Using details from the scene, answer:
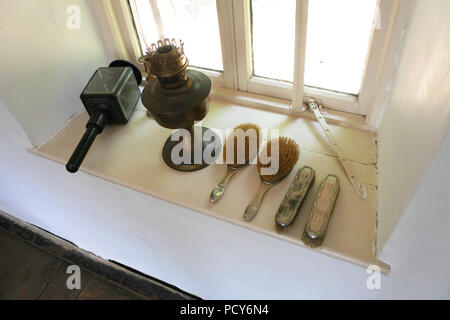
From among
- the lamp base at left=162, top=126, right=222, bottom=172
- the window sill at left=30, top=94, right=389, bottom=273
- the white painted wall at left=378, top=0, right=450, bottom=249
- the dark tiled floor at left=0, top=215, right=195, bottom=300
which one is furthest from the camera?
the dark tiled floor at left=0, top=215, right=195, bottom=300

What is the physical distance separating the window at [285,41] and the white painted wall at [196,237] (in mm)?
242

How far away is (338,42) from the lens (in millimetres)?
687

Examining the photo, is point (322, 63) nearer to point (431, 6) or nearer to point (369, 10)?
point (369, 10)

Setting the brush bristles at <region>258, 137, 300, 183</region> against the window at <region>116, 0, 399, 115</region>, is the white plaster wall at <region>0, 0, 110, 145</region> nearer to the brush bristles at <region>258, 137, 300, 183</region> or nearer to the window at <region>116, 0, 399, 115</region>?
the window at <region>116, 0, 399, 115</region>

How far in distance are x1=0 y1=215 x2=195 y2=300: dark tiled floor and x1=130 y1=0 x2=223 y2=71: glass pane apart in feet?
2.77

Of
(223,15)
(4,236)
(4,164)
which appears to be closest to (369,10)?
(223,15)

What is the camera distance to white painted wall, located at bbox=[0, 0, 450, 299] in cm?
47

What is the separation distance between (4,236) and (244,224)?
4.33ft

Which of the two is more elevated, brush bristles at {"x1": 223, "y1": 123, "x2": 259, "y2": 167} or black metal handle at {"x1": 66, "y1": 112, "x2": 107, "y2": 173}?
black metal handle at {"x1": 66, "y1": 112, "x2": 107, "y2": 173}

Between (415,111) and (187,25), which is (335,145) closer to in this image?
(415,111)

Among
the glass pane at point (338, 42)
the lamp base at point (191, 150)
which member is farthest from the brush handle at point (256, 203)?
the glass pane at point (338, 42)

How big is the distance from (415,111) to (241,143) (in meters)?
0.34

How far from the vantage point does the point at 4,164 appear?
103 cm

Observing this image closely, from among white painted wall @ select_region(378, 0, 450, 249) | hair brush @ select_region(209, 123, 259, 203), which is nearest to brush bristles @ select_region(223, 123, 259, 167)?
hair brush @ select_region(209, 123, 259, 203)
